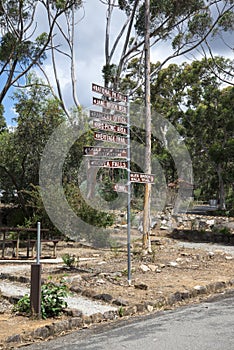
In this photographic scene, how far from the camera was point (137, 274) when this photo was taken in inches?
325

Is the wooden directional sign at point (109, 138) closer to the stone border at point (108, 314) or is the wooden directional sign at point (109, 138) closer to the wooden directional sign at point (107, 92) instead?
the wooden directional sign at point (107, 92)

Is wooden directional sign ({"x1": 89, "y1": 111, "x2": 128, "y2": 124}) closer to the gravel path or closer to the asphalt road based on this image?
the gravel path

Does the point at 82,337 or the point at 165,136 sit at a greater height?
the point at 165,136

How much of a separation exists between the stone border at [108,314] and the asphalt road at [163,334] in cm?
14

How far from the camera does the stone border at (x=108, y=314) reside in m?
4.54

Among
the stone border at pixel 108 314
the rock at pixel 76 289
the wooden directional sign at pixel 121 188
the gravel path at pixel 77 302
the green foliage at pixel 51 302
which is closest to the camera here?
the stone border at pixel 108 314

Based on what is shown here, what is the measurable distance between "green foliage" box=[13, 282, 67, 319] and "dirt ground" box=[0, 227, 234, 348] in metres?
0.14

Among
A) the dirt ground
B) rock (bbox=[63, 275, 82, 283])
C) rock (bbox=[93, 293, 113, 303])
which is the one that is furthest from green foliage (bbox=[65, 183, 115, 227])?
rock (bbox=[93, 293, 113, 303])

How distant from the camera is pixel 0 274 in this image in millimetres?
8078

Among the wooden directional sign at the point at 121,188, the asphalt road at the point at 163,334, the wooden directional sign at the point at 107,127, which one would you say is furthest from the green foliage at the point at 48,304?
the wooden directional sign at the point at 107,127

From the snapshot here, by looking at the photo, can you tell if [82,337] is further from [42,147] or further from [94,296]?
[42,147]

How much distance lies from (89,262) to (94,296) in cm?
341

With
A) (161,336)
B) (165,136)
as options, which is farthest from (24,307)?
(165,136)

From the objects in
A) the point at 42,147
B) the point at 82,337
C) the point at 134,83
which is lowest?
the point at 82,337
